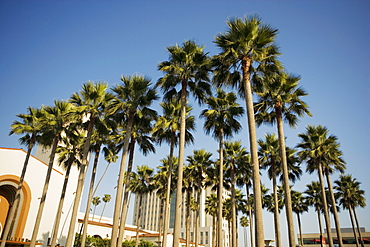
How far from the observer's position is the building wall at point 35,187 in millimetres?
32594

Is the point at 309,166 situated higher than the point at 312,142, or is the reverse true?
the point at 312,142

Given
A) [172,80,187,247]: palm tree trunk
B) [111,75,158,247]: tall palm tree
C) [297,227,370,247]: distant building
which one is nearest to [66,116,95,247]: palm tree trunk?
[111,75,158,247]: tall palm tree

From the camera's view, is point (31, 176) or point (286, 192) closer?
point (286, 192)

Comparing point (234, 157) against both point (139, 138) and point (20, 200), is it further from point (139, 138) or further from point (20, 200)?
point (20, 200)

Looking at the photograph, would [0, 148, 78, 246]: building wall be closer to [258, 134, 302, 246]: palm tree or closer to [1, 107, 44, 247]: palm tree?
[1, 107, 44, 247]: palm tree

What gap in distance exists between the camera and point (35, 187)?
34.5m

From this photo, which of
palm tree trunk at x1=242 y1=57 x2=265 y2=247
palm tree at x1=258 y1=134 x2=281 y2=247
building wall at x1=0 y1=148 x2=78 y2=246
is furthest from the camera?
building wall at x1=0 y1=148 x2=78 y2=246

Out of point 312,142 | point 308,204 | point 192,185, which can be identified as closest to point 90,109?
point 192,185

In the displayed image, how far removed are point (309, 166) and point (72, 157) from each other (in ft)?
85.1

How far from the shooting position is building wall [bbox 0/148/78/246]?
32.6 metres

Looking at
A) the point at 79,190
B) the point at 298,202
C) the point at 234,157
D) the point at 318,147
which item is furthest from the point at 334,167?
the point at 79,190

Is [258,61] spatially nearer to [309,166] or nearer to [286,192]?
[286,192]

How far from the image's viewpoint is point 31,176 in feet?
113

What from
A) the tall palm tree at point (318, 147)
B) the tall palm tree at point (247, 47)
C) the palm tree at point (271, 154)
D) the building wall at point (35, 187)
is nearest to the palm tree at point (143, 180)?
the building wall at point (35, 187)
